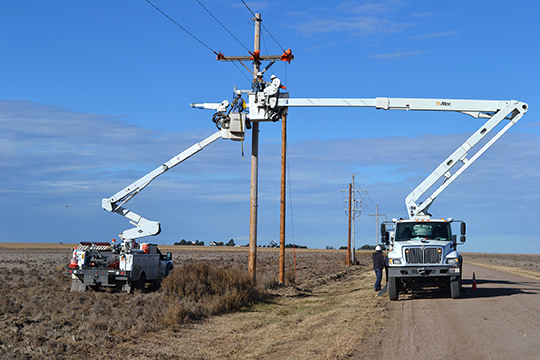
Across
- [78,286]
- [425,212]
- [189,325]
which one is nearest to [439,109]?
[425,212]

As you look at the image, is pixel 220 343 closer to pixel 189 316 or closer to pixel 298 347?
pixel 298 347

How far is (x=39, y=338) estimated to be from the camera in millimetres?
12539

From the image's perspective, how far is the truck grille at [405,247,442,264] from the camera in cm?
2002

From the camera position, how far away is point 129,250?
24.0 m

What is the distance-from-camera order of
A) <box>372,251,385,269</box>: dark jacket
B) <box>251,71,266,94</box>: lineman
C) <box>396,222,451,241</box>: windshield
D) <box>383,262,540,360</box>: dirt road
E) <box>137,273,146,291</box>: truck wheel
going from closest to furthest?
<box>383,262,540,360</box>: dirt road
<box>396,222,451,241</box>: windshield
<box>251,71,266,94</box>: lineman
<box>137,273,146,291</box>: truck wheel
<box>372,251,385,269</box>: dark jacket

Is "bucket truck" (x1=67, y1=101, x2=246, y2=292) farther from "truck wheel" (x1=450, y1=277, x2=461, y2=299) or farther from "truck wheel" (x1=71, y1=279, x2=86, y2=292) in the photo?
"truck wheel" (x1=450, y1=277, x2=461, y2=299)

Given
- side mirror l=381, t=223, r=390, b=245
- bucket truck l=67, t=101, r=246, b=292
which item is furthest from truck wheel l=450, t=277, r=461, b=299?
bucket truck l=67, t=101, r=246, b=292

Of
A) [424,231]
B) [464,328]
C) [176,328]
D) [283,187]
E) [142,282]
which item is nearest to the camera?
[464,328]

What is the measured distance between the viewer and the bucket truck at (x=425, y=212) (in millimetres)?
20016

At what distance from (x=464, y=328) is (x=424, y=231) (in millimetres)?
8068

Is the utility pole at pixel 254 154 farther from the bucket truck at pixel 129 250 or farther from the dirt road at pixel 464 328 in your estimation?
Result: the dirt road at pixel 464 328

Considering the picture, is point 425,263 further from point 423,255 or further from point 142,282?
point 142,282

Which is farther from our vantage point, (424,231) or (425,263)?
(424,231)

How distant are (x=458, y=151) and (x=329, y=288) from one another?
32.6ft
